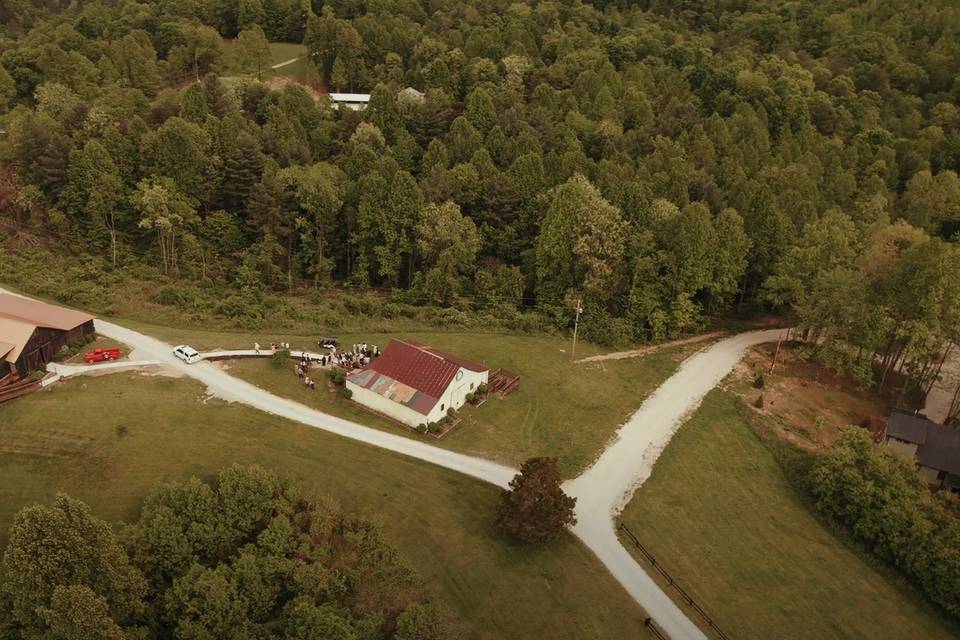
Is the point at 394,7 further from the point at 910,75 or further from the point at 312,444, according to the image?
the point at 312,444

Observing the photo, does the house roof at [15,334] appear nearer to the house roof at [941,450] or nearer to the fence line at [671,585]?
the fence line at [671,585]

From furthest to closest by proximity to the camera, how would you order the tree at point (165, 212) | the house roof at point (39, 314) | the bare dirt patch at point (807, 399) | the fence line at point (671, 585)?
1. the tree at point (165, 212)
2. the bare dirt patch at point (807, 399)
3. the house roof at point (39, 314)
4. the fence line at point (671, 585)

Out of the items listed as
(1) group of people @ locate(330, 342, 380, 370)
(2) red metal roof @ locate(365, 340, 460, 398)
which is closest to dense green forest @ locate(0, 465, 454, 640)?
(2) red metal roof @ locate(365, 340, 460, 398)

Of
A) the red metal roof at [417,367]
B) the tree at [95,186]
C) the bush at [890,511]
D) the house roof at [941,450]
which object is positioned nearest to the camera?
the bush at [890,511]

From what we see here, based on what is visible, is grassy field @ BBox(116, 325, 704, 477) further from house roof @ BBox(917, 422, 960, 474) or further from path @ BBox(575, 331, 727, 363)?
house roof @ BBox(917, 422, 960, 474)

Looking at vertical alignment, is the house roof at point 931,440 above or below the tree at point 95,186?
below

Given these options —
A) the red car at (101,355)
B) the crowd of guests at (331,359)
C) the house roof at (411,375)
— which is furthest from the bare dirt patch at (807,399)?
the red car at (101,355)

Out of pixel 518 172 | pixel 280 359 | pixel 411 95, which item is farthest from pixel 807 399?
pixel 411 95

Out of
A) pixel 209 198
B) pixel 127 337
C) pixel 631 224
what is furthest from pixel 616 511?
pixel 209 198
